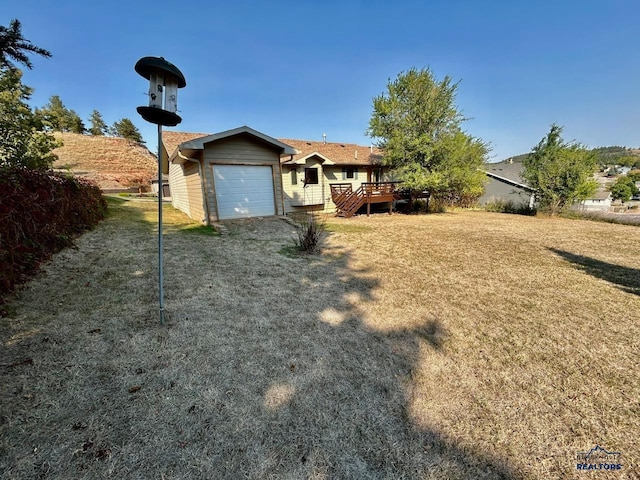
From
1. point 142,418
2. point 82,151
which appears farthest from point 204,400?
point 82,151

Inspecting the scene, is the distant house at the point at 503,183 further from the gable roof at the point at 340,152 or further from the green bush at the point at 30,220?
the green bush at the point at 30,220

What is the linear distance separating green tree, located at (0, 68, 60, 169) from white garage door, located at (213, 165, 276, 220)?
15.5 ft

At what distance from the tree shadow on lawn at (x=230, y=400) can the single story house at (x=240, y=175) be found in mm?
6864

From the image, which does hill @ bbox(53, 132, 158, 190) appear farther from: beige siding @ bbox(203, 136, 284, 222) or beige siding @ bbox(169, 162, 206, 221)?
beige siding @ bbox(203, 136, 284, 222)

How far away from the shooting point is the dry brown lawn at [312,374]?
1684 millimetres

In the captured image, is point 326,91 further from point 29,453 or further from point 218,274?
point 29,453

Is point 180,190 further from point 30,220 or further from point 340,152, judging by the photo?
point 340,152

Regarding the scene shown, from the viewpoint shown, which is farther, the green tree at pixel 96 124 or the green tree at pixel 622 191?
the green tree at pixel 96 124

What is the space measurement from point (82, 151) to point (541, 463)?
52.5 m

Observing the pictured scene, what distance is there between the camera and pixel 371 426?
195cm

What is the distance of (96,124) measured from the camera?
50625mm

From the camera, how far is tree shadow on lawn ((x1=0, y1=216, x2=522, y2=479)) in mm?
1628

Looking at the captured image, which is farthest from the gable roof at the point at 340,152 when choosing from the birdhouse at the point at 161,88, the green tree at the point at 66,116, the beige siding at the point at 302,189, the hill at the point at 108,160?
the green tree at the point at 66,116

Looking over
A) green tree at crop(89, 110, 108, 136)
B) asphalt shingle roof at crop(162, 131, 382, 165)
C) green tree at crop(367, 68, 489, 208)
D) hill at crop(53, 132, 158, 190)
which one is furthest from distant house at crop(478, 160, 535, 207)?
green tree at crop(89, 110, 108, 136)
